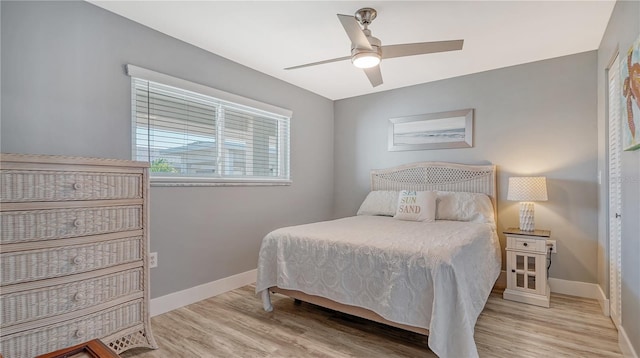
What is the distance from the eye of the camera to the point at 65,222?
1680 millimetres

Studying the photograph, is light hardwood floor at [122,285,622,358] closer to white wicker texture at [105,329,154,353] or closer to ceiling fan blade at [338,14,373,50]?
white wicker texture at [105,329,154,353]

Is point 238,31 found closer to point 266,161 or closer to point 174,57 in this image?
point 174,57

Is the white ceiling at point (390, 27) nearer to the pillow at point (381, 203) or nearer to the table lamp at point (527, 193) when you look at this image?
the table lamp at point (527, 193)

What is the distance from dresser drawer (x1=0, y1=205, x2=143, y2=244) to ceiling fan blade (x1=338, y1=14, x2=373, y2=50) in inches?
69.5

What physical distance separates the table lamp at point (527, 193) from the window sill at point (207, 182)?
2.53m

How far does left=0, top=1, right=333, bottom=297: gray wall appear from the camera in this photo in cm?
195

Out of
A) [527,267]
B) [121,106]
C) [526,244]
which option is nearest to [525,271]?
[527,267]

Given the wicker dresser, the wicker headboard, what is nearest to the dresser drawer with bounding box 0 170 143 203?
the wicker dresser

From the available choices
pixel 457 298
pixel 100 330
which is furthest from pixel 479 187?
pixel 100 330

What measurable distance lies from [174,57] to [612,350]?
3.99 metres

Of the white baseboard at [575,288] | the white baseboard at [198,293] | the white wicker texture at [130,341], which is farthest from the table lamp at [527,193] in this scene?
the white wicker texture at [130,341]

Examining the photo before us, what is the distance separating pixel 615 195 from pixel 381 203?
2112mm

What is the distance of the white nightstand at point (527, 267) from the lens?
2773 millimetres

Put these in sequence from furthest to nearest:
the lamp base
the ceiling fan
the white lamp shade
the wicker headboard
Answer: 1. the wicker headboard
2. the lamp base
3. the white lamp shade
4. the ceiling fan
